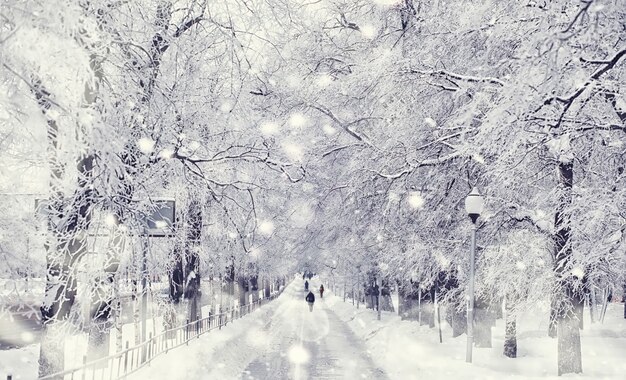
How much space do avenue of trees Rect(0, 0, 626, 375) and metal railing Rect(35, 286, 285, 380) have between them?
2.26 ft

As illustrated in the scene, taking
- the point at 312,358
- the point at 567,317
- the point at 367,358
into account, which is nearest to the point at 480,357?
the point at 567,317

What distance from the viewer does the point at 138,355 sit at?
12.4 meters

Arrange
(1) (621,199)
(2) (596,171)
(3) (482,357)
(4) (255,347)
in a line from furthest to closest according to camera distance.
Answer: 1. (4) (255,347)
2. (3) (482,357)
3. (2) (596,171)
4. (1) (621,199)

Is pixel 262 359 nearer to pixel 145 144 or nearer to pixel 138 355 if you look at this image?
pixel 138 355

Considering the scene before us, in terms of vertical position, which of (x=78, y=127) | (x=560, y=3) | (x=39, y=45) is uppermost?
(x=560, y=3)

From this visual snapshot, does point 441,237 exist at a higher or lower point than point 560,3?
lower

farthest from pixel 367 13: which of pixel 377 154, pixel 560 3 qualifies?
pixel 560 3

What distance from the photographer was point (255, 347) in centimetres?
2261

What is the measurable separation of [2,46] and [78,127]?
1.02 meters

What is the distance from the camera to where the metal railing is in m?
9.51

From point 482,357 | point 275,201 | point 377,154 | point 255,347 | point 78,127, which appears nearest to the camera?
point 78,127

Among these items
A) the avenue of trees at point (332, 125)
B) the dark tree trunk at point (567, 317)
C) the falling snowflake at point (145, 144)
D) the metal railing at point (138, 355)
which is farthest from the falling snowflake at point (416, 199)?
the falling snowflake at point (145, 144)

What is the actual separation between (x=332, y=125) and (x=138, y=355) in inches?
321

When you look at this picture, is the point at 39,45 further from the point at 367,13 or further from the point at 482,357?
the point at 482,357
